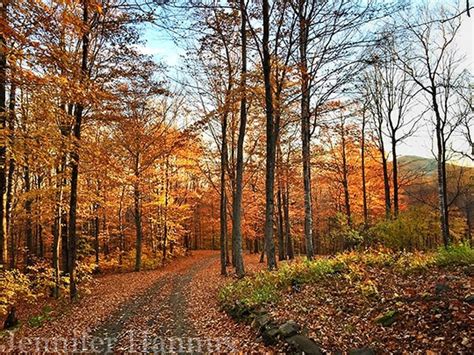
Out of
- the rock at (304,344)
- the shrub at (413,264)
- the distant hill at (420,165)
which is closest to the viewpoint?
the rock at (304,344)

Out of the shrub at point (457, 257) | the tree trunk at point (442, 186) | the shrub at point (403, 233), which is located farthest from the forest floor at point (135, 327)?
the tree trunk at point (442, 186)

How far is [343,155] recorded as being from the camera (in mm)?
27438

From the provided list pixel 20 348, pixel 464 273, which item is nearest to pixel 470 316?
pixel 464 273

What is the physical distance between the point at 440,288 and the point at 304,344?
8.92 ft

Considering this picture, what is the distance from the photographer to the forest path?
278 inches

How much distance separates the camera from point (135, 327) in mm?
8625

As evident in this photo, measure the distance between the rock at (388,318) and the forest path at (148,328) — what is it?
3577mm

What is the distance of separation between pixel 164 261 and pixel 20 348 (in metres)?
21.6

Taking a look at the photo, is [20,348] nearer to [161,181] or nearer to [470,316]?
[470,316]

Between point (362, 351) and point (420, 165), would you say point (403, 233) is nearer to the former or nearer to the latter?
point (362, 351)

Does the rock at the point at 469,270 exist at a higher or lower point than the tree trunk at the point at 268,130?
lower

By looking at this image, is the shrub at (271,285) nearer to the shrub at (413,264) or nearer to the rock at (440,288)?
the shrub at (413,264)

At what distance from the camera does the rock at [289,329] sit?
5785 millimetres

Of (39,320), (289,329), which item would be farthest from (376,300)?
(39,320)
